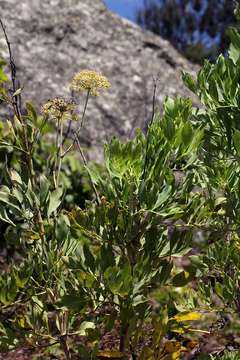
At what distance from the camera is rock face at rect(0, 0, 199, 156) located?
6543 mm

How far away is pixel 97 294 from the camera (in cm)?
194

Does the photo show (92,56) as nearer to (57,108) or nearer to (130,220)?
(57,108)

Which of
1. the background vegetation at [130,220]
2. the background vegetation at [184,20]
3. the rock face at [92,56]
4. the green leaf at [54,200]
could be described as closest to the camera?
the background vegetation at [130,220]

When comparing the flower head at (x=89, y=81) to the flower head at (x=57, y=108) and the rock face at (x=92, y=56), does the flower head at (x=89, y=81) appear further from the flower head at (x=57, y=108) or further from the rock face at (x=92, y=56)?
the rock face at (x=92, y=56)

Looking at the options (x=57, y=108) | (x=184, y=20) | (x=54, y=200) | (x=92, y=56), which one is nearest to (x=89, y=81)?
(x=57, y=108)

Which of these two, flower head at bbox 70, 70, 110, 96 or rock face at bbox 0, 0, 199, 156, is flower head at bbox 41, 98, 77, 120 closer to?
flower head at bbox 70, 70, 110, 96

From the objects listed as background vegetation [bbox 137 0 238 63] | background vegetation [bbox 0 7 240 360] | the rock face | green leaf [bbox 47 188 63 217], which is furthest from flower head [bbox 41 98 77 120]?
background vegetation [bbox 137 0 238 63]

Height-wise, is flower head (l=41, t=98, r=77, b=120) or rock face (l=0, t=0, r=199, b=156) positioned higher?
flower head (l=41, t=98, r=77, b=120)

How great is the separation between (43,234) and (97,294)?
27cm

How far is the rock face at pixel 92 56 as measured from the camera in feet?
21.5

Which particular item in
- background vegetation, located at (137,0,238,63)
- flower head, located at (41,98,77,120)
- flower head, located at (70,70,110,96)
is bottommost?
background vegetation, located at (137,0,238,63)

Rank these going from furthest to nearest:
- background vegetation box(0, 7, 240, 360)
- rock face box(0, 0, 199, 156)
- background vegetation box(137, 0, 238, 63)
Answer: background vegetation box(137, 0, 238, 63)
rock face box(0, 0, 199, 156)
background vegetation box(0, 7, 240, 360)

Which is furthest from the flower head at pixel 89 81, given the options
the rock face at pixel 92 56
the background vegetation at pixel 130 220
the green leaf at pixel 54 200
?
the rock face at pixel 92 56

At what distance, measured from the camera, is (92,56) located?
281 inches
